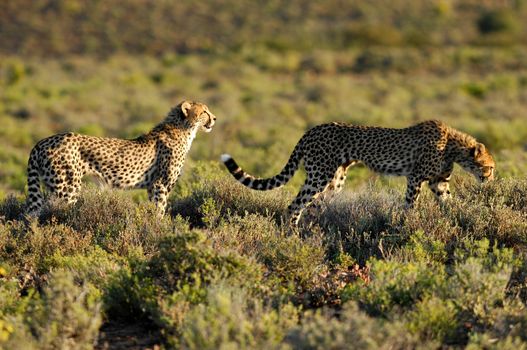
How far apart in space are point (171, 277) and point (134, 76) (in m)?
22.1

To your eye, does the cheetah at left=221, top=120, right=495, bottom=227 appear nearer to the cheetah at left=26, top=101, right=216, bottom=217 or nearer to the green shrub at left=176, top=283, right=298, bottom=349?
the cheetah at left=26, top=101, right=216, bottom=217

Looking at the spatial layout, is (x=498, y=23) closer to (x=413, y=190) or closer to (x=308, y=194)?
(x=413, y=190)

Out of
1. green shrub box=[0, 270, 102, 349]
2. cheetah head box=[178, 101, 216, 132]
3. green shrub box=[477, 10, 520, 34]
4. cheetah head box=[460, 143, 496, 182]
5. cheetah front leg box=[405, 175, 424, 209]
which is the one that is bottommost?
green shrub box=[0, 270, 102, 349]

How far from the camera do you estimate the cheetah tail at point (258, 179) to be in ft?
24.4

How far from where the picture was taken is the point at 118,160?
304 inches

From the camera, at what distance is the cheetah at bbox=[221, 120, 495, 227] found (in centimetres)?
767

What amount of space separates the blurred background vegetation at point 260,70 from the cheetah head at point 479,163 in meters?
2.18

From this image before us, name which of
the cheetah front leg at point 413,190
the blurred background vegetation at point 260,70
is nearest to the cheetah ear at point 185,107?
the cheetah front leg at point 413,190

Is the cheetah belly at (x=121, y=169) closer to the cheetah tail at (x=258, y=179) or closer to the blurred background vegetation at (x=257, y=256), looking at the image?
the blurred background vegetation at (x=257, y=256)

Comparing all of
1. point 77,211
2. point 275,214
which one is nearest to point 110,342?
point 77,211

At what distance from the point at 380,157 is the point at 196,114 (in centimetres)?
207

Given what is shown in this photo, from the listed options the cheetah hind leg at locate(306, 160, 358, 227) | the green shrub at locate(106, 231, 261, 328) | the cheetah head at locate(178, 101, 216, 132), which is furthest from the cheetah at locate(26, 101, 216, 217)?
the green shrub at locate(106, 231, 261, 328)

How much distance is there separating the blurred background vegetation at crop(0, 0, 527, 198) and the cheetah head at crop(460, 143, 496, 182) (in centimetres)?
218

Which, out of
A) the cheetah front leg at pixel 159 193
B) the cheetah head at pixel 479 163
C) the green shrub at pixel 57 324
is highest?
the cheetah head at pixel 479 163
